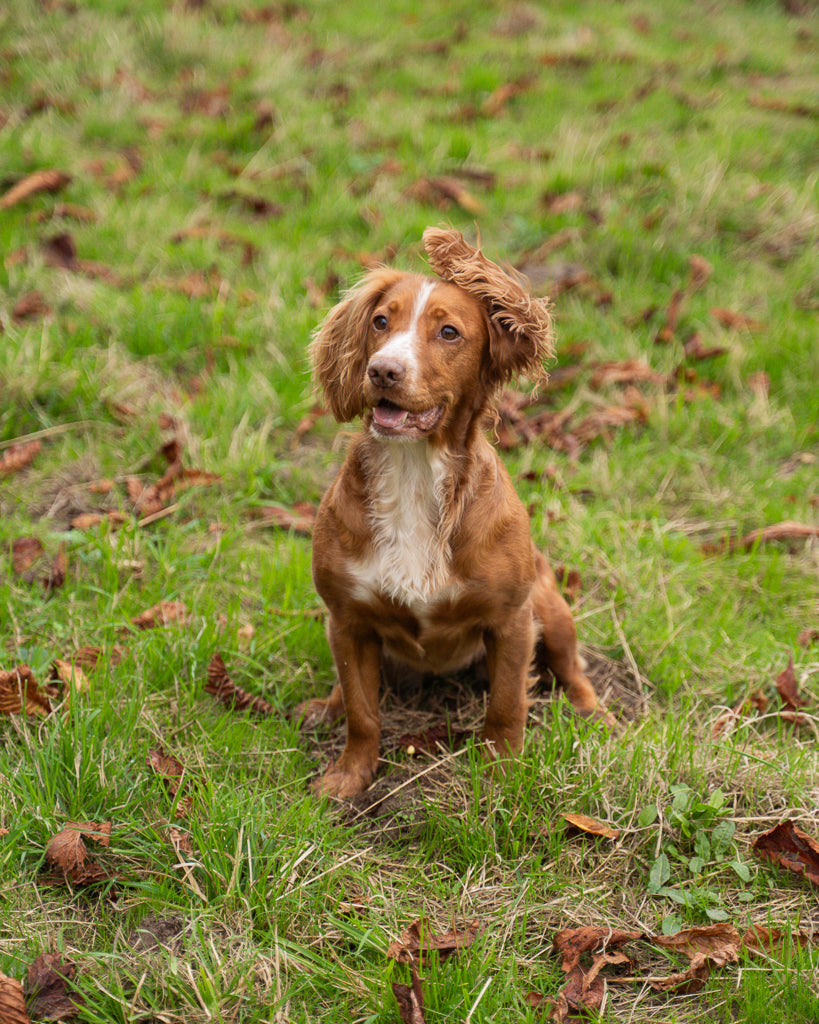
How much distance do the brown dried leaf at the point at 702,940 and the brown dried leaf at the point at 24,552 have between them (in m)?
2.53

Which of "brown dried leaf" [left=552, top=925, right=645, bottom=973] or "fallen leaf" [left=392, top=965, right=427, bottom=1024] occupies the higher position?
"fallen leaf" [left=392, top=965, right=427, bottom=1024]

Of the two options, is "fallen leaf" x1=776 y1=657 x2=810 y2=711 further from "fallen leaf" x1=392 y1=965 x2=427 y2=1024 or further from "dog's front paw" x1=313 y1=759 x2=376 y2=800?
"fallen leaf" x1=392 y1=965 x2=427 y2=1024

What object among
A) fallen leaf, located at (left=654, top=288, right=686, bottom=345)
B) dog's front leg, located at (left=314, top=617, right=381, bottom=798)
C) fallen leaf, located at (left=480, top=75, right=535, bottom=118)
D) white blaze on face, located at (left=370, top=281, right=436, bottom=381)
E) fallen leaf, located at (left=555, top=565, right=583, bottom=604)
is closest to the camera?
white blaze on face, located at (left=370, top=281, right=436, bottom=381)

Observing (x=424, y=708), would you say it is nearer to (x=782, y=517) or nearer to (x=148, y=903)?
(x=148, y=903)

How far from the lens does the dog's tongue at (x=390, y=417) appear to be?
2.54 meters

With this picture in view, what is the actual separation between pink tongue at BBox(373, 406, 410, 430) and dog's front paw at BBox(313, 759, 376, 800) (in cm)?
111

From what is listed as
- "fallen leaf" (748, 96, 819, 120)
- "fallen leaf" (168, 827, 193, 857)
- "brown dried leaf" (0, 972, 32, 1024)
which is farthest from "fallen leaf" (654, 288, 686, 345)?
"brown dried leaf" (0, 972, 32, 1024)

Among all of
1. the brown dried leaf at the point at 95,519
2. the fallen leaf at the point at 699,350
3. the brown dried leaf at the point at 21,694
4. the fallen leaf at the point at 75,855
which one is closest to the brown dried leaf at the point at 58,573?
the brown dried leaf at the point at 95,519

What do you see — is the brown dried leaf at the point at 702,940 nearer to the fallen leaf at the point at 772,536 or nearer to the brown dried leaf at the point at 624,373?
the fallen leaf at the point at 772,536

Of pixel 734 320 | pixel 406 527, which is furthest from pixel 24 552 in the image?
pixel 734 320

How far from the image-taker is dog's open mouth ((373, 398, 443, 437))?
8.36 ft

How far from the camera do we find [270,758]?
9.53 feet

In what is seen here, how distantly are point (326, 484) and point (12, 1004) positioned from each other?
261cm

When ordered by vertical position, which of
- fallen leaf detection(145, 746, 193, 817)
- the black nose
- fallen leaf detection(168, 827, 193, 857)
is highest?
the black nose
